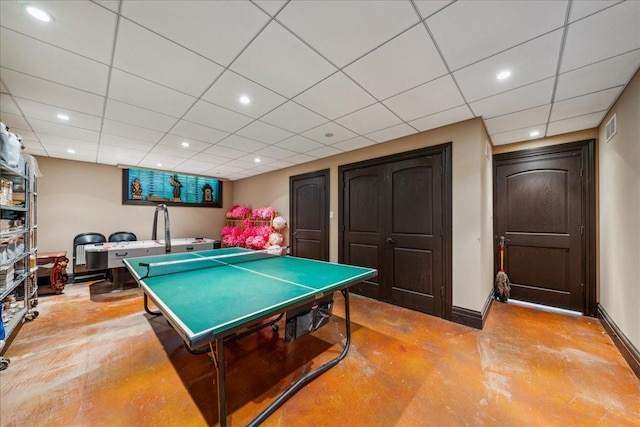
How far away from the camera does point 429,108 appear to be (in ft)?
8.77

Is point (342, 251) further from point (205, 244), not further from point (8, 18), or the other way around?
point (8, 18)

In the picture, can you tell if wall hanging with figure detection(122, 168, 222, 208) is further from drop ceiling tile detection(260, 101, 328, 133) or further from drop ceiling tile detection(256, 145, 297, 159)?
drop ceiling tile detection(260, 101, 328, 133)

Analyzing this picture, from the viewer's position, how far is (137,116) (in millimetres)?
2893

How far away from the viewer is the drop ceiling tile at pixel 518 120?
269cm

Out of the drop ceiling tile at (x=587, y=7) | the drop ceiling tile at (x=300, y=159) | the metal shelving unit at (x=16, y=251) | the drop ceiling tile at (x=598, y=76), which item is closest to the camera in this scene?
the drop ceiling tile at (x=587, y=7)

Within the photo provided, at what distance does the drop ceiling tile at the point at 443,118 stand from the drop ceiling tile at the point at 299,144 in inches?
60.4

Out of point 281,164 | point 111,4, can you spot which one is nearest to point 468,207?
point 111,4

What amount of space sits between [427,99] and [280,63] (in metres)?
1.53

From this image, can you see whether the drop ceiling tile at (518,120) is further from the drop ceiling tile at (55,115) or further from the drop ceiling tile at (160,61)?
the drop ceiling tile at (55,115)

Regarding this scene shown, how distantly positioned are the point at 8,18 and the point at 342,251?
4177mm

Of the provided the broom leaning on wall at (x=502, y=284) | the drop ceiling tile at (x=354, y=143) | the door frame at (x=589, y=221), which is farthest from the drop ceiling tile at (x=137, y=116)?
the door frame at (x=589, y=221)

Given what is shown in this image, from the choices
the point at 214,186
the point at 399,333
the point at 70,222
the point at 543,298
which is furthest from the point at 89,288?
the point at 543,298

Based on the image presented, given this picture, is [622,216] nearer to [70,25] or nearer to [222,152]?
[70,25]

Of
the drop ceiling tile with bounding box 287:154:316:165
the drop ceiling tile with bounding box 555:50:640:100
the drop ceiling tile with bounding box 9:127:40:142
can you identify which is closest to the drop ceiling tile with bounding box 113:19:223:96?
the drop ceiling tile with bounding box 287:154:316:165
